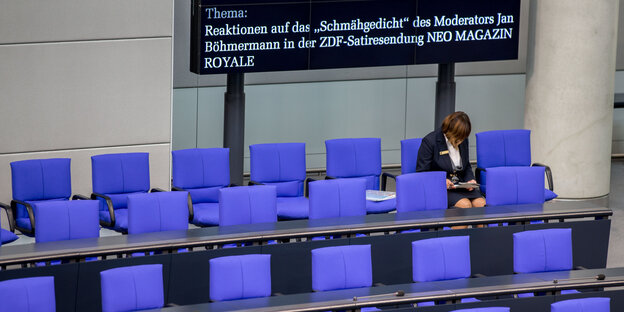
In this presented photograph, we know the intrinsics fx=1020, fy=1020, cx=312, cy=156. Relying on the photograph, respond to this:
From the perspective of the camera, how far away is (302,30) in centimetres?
905

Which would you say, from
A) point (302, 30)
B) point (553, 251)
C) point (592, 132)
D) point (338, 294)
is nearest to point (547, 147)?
point (592, 132)

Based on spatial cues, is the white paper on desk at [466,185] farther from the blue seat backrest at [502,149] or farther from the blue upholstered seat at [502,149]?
the blue seat backrest at [502,149]

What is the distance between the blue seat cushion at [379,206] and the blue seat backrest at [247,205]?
1185mm

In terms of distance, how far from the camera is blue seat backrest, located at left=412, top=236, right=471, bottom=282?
635 cm

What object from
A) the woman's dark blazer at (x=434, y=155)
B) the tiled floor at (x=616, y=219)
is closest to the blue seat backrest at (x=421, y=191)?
the woman's dark blazer at (x=434, y=155)

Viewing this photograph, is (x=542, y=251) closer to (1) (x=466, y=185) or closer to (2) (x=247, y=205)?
(1) (x=466, y=185)

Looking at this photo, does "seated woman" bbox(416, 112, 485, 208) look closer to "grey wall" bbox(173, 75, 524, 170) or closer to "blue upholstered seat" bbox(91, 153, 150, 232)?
"blue upholstered seat" bbox(91, 153, 150, 232)

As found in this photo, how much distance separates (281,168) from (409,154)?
1129 mm

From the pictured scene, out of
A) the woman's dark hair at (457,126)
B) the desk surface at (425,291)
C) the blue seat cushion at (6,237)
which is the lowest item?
Answer: the desk surface at (425,291)

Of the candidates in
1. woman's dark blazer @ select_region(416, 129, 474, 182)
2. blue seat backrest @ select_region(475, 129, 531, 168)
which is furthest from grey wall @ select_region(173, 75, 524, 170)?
woman's dark blazer @ select_region(416, 129, 474, 182)

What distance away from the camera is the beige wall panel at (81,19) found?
28.2 ft

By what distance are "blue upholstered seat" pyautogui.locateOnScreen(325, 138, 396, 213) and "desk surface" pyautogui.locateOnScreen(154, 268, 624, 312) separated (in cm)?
275

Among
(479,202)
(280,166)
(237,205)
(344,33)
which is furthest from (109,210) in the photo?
(479,202)

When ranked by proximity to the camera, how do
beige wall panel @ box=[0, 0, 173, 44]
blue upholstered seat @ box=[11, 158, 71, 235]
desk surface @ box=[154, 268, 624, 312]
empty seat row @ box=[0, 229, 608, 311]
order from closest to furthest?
empty seat row @ box=[0, 229, 608, 311]
desk surface @ box=[154, 268, 624, 312]
blue upholstered seat @ box=[11, 158, 71, 235]
beige wall panel @ box=[0, 0, 173, 44]
